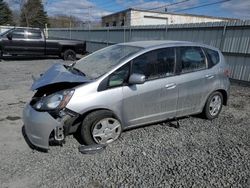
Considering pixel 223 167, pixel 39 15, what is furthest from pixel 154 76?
pixel 39 15

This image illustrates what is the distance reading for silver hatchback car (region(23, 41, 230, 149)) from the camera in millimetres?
3258

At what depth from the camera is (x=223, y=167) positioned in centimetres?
315

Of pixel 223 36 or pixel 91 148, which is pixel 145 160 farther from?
pixel 223 36

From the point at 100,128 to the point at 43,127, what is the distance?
2.73ft

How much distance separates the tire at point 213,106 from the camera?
4.70 meters

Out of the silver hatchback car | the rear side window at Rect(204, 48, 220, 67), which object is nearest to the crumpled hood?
the silver hatchback car

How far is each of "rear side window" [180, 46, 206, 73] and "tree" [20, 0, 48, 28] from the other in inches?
2011

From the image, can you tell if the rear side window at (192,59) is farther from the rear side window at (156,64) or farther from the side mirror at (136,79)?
the side mirror at (136,79)

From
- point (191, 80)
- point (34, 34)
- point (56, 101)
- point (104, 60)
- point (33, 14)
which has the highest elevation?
point (33, 14)

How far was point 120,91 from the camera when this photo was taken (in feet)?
11.6

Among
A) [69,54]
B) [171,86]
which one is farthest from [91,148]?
[69,54]

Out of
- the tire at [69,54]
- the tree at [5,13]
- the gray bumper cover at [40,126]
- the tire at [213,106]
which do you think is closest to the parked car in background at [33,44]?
the tire at [69,54]

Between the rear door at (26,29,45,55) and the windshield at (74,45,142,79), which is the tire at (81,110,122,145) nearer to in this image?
the windshield at (74,45,142,79)

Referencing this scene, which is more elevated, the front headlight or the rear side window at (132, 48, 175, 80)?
the rear side window at (132, 48, 175, 80)
